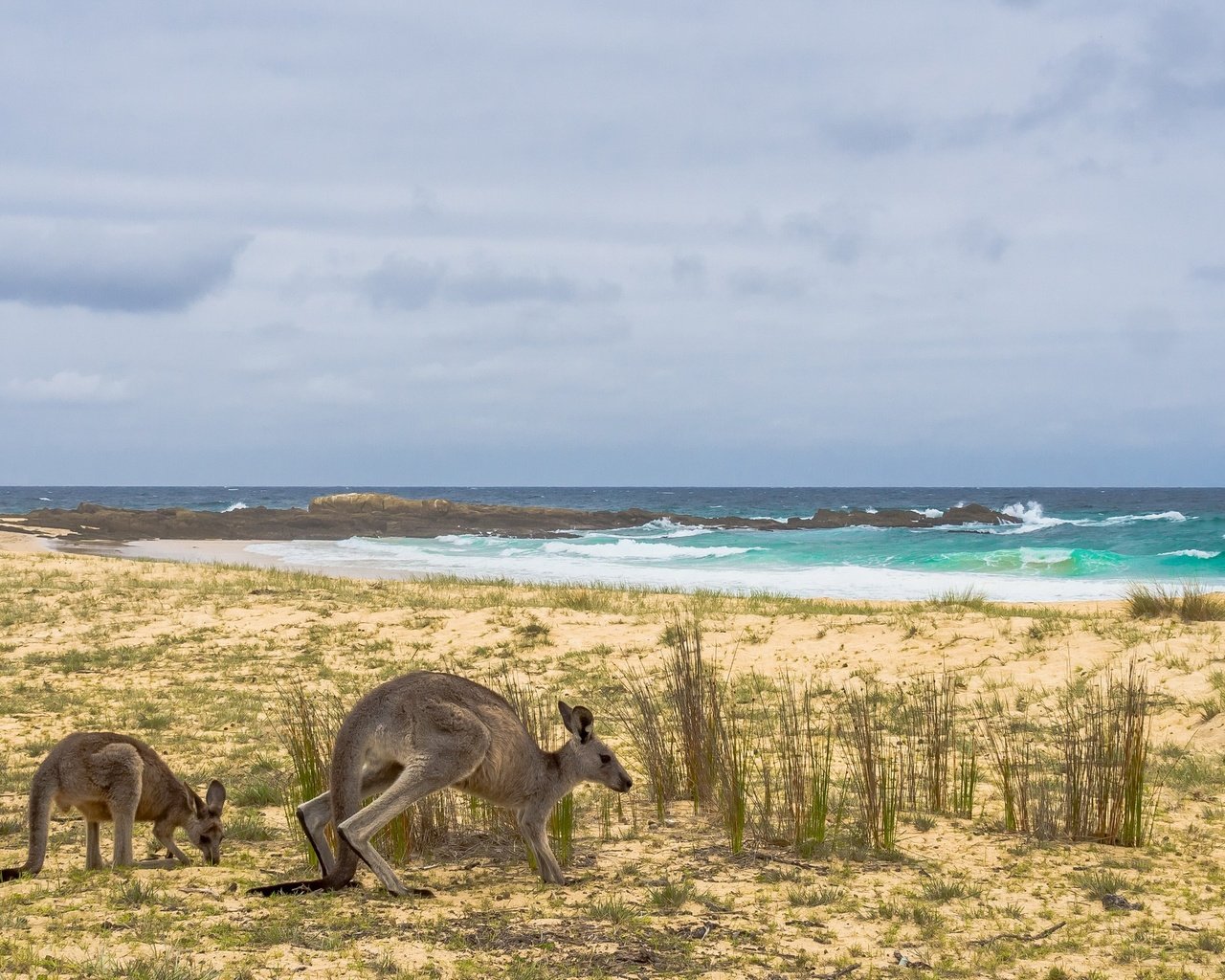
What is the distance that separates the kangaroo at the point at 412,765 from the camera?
4.90m

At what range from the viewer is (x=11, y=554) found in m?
27.2

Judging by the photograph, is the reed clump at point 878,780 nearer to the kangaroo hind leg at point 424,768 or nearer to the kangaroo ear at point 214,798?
the kangaroo hind leg at point 424,768

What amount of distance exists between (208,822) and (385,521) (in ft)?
175

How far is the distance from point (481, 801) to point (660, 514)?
198ft

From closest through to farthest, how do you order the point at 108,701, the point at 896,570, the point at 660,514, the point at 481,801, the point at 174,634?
the point at 481,801, the point at 108,701, the point at 174,634, the point at 896,570, the point at 660,514

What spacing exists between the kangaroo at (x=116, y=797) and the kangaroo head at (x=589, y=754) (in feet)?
6.15

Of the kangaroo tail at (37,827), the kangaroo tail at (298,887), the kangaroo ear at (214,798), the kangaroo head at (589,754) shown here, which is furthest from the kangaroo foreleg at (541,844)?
the kangaroo tail at (37,827)

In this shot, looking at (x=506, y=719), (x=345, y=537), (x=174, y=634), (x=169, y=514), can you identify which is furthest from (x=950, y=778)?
(x=169, y=514)

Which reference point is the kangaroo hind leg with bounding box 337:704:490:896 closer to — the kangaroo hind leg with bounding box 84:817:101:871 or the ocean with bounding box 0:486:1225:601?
the kangaroo hind leg with bounding box 84:817:101:871

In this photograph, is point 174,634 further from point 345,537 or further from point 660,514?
point 660,514

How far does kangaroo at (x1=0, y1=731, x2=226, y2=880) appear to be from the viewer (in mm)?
5270

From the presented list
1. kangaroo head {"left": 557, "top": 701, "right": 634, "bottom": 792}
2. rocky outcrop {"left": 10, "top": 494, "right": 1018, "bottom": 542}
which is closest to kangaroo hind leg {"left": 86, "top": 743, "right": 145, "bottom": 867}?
kangaroo head {"left": 557, "top": 701, "right": 634, "bottom": 792}

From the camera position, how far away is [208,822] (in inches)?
227

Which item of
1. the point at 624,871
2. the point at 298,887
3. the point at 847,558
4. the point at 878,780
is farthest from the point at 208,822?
the point at 847,558
